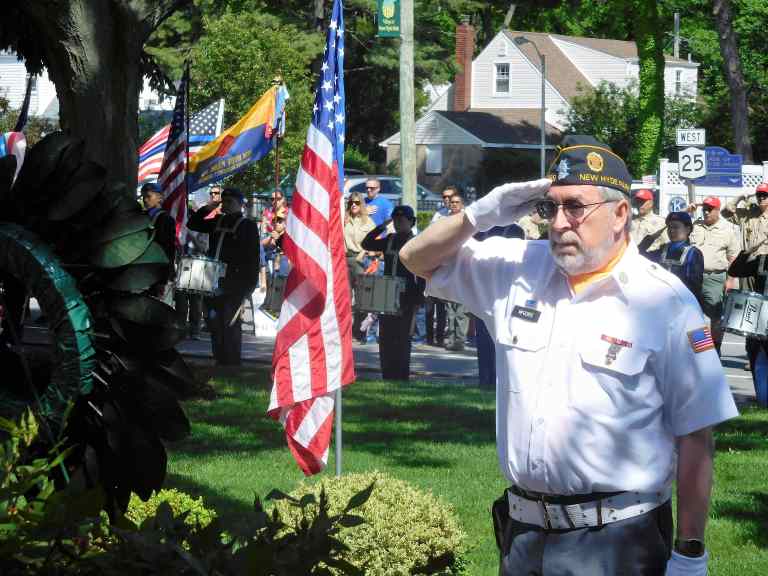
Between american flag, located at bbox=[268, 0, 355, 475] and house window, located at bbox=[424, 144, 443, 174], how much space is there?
2258 inches

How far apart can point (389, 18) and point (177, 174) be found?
1038 cm

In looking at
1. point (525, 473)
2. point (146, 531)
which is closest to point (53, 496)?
point (146, 531)

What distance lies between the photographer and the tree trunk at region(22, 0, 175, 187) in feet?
33.4

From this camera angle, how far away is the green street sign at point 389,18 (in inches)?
914

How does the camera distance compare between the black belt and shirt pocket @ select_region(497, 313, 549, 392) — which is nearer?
the black belt

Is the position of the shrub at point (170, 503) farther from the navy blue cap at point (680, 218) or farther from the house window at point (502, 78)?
the house window at point (502, 78)

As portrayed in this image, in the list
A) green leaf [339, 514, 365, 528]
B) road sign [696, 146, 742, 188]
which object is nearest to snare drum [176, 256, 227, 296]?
green leaf [339, 514, 365, 528]

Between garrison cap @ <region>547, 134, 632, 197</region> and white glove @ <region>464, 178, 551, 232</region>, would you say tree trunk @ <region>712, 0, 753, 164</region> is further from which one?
white glove @ <region>464, 178, 551, 232</region>

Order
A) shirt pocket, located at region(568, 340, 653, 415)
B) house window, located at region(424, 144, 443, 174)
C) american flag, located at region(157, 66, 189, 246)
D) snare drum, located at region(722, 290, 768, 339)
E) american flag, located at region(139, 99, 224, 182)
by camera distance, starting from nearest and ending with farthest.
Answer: shirt pocket, located at region(568, 340, 653, 415) → snare drum, located at region(722, 290, 768, 339) → american flag, located at region(157, 66, 189, 246) → american flag, located at region(139, 99, 224, 182) → house window, located at region(424, 144, 443, 174)

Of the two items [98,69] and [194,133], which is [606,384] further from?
[194,133]

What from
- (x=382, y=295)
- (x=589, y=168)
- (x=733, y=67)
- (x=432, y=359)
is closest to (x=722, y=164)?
(x=432, y=359)

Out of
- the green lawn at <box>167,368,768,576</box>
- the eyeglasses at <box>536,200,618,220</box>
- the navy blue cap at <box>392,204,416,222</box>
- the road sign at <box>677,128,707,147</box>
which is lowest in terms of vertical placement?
the green lawn at <box>167,368,768,576</box>

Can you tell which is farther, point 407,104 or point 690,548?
point 407,104

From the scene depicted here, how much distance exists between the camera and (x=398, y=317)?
561 inches
